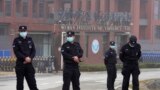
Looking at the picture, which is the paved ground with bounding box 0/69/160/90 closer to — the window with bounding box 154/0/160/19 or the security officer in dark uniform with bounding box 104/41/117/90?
the security officer in dark uniform with bounding box 104/41/117/90

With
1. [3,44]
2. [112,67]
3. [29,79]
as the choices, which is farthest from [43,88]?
[3,44]

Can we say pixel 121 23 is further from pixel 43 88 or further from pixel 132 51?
pixel 132 51

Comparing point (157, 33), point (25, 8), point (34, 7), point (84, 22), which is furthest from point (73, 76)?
point (157, 33)

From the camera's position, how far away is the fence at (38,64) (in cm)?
3828

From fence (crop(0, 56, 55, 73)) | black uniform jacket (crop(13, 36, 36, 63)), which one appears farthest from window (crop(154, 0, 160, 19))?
black uniform jacket (crop(13, 36, 36, 63))

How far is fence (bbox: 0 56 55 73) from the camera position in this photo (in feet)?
126

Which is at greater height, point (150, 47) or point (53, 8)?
point (53, 8)

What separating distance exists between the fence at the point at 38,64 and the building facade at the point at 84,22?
4.63 feet

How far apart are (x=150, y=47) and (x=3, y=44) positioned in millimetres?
25573

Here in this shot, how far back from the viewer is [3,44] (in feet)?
187

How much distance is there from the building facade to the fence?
4.63 feet

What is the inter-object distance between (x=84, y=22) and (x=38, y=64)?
8335 millimetres

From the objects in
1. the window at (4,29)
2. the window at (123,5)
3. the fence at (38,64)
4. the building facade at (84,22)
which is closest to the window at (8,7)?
the building facade at (84,22)

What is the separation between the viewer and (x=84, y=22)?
149 ft
